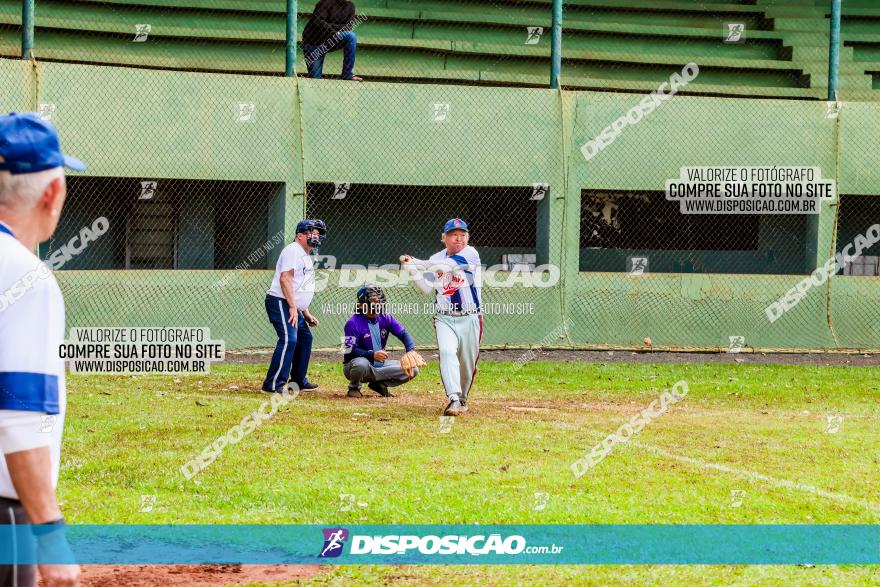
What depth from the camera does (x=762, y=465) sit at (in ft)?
30.2

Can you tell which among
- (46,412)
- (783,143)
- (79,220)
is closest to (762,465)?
(46,412)

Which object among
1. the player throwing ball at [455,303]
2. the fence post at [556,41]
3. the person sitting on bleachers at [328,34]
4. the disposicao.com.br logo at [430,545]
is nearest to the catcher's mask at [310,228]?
the player throwing ball at [455,303]

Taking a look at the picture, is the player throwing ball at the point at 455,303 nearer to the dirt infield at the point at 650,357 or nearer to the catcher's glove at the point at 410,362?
the catcher's glove at the point at 410,362

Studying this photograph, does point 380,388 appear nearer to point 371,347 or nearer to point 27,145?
point 371,347

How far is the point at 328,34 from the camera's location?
1853 centimetres

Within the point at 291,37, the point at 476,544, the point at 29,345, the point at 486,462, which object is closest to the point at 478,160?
the point at 291,37

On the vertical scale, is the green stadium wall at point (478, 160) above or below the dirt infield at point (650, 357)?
above

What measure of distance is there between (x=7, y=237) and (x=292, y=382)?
1098 centimetres

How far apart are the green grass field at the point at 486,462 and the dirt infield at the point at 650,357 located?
3.10 metres

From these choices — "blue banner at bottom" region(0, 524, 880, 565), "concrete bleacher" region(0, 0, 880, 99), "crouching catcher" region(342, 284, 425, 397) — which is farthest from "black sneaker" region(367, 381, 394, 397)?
"concrete bleacher" region(0, 0, 880, 99)

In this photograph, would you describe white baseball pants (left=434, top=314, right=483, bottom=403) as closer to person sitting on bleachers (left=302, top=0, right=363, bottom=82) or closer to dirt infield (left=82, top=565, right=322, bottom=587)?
dirt infield (left=82, top=565, right=322, bottom=587)

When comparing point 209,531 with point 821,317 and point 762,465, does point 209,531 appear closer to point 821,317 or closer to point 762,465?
point 762,465

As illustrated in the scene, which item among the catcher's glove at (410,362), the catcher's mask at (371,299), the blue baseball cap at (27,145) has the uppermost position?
the blue baseball cap at (27,145)

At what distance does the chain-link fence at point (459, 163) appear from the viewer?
1767 cm
